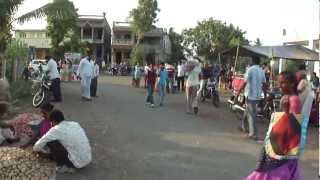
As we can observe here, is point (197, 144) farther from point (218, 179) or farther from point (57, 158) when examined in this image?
point (57, 158)

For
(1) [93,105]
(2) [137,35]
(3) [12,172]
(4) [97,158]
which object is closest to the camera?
(3) [12,172]

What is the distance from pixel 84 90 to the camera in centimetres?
2144

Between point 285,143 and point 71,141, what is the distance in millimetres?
3859

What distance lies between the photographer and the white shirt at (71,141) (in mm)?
8758

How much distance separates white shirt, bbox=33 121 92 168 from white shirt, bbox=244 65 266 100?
529cm

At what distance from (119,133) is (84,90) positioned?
8.11 m

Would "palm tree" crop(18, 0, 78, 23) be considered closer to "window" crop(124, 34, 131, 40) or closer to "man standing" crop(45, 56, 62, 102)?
"man standing" crop(45, 56, 62, 102)

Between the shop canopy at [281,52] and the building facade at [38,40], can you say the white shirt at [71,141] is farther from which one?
the building facade at [38,40]

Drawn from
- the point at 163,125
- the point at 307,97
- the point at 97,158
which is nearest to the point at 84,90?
the point at 163,125

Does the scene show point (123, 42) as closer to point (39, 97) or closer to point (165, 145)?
point (39, 97)

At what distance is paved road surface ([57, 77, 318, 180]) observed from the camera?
957 cm

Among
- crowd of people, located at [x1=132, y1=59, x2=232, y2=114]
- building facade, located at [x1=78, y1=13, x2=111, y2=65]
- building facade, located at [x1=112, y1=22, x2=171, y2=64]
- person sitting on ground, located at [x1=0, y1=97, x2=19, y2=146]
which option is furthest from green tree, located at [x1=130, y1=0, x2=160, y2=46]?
person sitting on ground, located at [x1=0, y1=97, x2=19, y2=146]

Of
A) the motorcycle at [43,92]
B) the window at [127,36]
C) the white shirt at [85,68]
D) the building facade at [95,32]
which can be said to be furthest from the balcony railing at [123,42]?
the motorcycle at [43,92]

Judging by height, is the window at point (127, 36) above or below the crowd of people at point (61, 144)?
above
